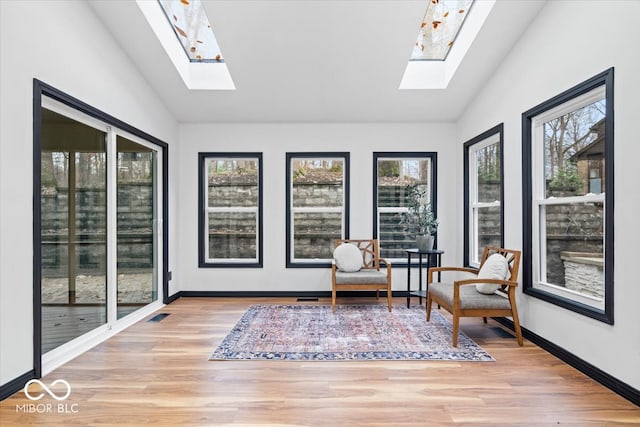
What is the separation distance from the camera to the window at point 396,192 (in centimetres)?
522

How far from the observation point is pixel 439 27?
387 centimetres

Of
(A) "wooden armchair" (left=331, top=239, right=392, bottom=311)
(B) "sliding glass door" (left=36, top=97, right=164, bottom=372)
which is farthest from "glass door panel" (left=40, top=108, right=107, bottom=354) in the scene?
(A) "wooden armchair" (left=331, top=239, right=392, bottom=311)

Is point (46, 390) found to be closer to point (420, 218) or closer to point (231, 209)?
point (231, 209)

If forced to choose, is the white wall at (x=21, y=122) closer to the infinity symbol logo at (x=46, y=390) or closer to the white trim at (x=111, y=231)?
the infinity symbol logo at (x=46, y=390)

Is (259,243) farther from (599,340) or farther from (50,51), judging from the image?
(599,340)

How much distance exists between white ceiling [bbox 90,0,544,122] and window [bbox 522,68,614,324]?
0.98 metres

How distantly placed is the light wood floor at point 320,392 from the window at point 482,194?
60.2 inches

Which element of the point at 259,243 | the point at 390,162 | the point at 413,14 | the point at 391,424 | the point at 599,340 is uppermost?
the point at 413,14

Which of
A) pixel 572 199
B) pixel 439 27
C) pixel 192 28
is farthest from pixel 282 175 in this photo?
pixel 572 199

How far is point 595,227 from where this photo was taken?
2744 mm

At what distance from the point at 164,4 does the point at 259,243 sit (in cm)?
301

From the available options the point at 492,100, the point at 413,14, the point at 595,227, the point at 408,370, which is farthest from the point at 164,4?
the point at 595,227

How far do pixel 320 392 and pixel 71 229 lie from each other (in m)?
2.44

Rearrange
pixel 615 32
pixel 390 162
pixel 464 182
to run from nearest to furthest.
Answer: pixel 615 32
pixel 464 182
pixel 390 162
